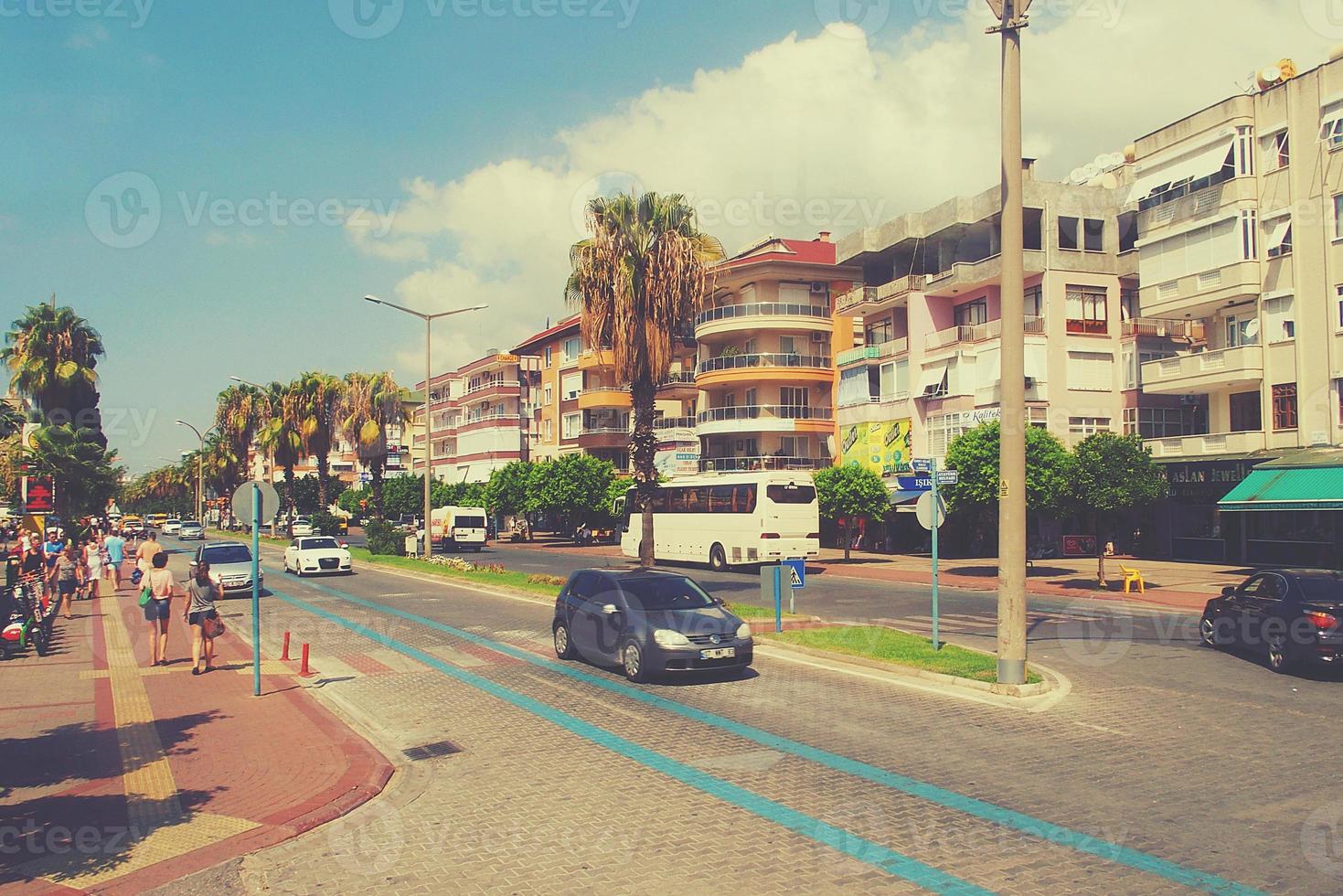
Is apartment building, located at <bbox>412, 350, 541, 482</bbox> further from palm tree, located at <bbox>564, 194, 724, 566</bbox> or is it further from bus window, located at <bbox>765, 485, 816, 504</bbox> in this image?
palm tree, located at <bbox>564, 194, 724, 566</bbox>

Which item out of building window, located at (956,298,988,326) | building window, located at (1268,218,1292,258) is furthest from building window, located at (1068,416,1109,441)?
building window, located at (1268,218,1292,258)

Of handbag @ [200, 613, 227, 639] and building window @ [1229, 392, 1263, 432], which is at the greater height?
building window @ [1229, 392, 1263, 432]

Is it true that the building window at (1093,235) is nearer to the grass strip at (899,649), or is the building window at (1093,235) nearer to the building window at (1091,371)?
the building window at (1091,371)

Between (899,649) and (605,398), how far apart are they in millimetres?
53238

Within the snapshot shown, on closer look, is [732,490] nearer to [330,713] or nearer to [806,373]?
[806,373]

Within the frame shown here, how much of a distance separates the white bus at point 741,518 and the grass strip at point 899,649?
14023mm

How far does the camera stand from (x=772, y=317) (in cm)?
5434

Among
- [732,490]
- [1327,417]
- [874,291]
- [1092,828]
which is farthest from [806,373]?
[1092,828]

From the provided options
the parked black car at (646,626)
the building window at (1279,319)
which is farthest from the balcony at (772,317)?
the parked black car at (646,626)

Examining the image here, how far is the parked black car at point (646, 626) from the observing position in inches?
520

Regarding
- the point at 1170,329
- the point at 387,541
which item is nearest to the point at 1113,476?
the point at 1170,329

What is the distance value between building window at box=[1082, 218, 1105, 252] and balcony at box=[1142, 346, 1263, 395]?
730cm

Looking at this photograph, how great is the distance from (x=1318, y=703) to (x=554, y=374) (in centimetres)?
6817

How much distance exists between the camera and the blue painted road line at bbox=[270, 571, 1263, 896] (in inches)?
243
